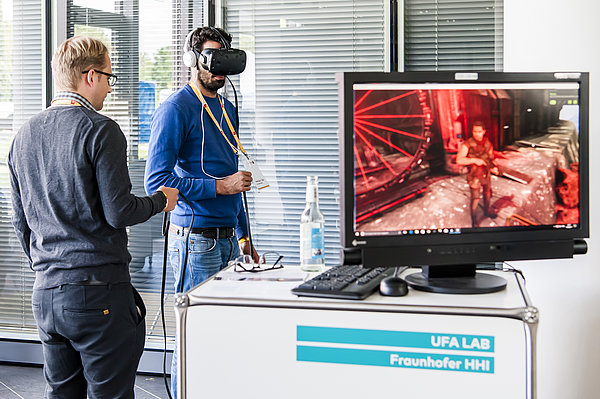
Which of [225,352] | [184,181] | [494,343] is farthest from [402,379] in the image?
[184,181]

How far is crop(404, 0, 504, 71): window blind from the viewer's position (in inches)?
139

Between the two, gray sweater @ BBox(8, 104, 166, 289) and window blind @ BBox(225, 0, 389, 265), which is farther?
window blind @ BBox(225, 0, 389, 265)

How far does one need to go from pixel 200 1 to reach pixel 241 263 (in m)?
2.14

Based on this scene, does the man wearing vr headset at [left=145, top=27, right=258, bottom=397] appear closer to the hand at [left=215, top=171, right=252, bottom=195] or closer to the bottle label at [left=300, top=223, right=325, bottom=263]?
the hand at [left=215, top=171, right=252, bottom=195]

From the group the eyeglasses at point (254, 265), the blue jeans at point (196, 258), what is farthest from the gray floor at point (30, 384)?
the eyeglasses at point (254, 265)

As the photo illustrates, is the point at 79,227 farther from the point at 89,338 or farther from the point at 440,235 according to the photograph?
the point at 440,235

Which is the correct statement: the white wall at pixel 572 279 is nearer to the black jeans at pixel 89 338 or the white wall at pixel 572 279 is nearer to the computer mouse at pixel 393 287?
the computer mouse at pixel 393 287

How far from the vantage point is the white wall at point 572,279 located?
7.66ft

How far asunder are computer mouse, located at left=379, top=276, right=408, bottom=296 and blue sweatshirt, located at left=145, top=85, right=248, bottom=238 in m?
1.22

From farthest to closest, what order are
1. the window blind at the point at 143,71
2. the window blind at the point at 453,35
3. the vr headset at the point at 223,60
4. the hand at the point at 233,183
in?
the window blind at the point at 143,71, the window blind at the point at 453,35, the hand at the point at 233,183, the vr headset at the point at 223,60

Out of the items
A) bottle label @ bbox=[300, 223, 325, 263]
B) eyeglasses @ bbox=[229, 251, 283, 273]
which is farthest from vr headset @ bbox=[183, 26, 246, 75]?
bottle label @ bbox=[300, 223, 325, 263]

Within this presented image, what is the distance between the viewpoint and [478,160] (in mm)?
1767

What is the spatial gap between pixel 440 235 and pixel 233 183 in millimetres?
1218

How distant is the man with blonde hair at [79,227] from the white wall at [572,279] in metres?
1.40
